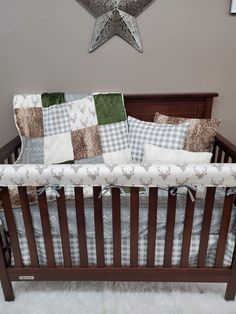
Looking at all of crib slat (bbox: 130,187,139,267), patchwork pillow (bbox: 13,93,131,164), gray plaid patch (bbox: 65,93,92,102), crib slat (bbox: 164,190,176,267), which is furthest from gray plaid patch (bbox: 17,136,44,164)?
crib slat (bbox: 164,190,176,267)

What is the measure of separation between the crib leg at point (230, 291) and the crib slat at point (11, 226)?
0.97 metres

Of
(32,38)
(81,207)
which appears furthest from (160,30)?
(81,207)

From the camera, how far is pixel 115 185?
90 centimetres

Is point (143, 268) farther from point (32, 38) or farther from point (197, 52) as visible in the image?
point (32, 38)

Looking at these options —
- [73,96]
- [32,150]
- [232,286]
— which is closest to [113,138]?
[73,96]

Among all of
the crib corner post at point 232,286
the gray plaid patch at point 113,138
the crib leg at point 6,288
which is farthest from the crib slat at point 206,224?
the crib leg at point 6,288

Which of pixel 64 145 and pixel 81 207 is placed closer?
pixel 81 207

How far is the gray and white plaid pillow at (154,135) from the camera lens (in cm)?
139

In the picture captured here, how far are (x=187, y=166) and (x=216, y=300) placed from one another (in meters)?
0.76

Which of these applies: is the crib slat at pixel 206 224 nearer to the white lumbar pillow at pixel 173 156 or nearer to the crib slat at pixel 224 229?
the crib slat at pixel 224 229

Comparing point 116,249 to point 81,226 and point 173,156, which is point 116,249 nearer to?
point 81,226

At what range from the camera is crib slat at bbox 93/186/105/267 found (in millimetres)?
938

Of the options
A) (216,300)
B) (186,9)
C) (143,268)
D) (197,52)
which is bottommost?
(216,300)

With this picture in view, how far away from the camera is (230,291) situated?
3.76ft
